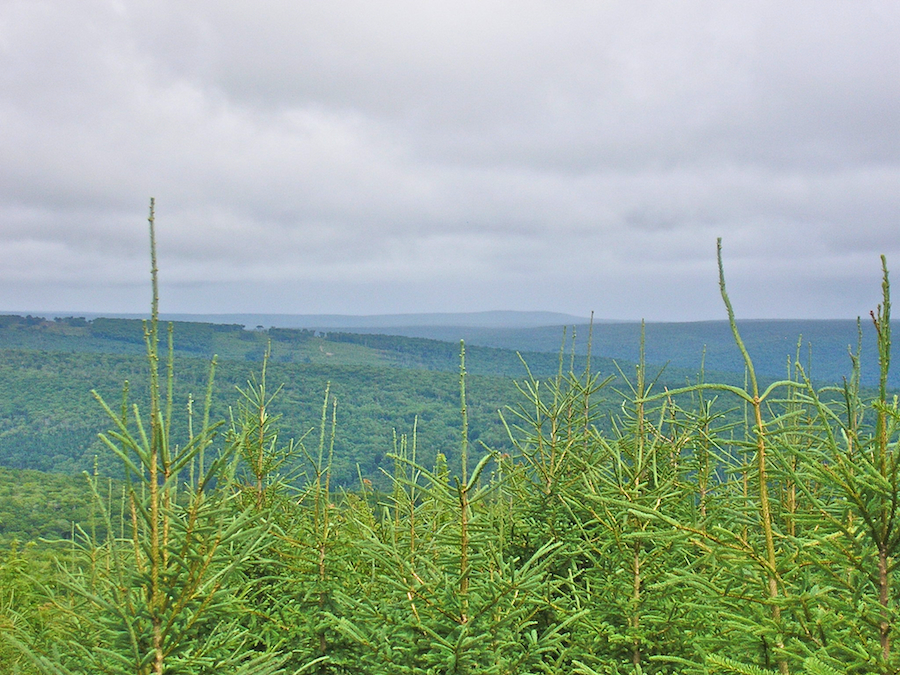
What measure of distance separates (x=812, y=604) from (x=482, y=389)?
614 ft

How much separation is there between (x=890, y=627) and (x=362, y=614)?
3294mm

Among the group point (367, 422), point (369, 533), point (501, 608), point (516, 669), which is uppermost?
point (369, 533)

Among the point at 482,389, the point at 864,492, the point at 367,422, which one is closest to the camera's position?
the point at 864,492

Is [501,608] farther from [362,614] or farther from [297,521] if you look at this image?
[297,521]

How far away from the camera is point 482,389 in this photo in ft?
622

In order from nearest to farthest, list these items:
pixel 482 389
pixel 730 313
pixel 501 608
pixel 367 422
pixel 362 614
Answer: pixel 730 313 < pixel 501 608 < pixel 362 614 < pixel 367 422 < pixel 482 389

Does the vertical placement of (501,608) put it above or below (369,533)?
below

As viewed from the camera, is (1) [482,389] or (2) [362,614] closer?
(2) [362,614]

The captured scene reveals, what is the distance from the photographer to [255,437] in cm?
784

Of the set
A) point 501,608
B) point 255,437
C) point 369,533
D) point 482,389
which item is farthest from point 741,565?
point 482,389

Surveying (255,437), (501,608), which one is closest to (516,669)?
(501,608)

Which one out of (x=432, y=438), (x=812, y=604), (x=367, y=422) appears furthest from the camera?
(x=367, y=422)

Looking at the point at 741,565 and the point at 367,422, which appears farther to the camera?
the point at 367,422

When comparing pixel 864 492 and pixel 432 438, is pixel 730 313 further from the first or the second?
pixel 432 438
